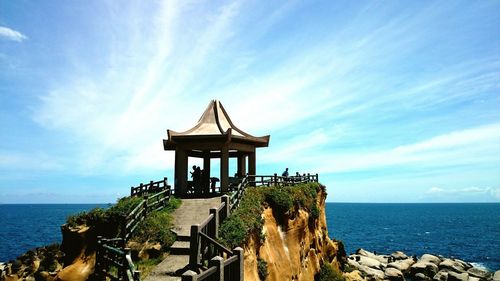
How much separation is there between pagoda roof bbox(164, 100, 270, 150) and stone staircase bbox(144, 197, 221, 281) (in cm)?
450

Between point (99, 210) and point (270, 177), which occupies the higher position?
point (270, 177)

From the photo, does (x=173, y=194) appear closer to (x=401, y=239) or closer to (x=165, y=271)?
(x=165, y=271)

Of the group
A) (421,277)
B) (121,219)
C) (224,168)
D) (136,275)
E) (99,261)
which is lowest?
(421,277)

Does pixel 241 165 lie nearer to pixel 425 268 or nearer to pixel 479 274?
pixel 425 268

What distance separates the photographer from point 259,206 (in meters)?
20.4

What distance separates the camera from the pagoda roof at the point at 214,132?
81.4ft

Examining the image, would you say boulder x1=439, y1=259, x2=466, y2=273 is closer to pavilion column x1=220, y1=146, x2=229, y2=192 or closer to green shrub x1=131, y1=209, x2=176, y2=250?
pavilion column x1=220, y1=146, x2=229, y2=192

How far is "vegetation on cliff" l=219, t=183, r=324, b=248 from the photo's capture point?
632 inches

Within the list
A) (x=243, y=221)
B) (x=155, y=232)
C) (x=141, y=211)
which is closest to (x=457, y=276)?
(x=243, y=221)

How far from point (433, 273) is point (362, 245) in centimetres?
3488

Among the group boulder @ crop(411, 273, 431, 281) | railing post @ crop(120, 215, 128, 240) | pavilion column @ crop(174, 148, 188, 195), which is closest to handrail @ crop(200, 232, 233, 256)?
railing post @ crop(120, 215, 128, 240)

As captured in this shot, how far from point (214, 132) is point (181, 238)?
10429 millimetres

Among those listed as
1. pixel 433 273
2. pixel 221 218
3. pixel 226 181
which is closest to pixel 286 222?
pixel 226 181

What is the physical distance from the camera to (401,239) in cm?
8831
